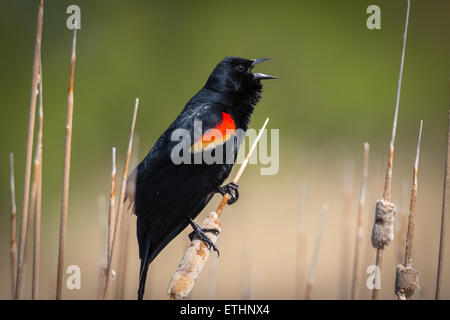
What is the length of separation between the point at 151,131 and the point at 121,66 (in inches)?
29.9

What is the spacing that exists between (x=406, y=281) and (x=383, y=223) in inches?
7.9

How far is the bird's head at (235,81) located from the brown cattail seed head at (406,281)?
994 mm

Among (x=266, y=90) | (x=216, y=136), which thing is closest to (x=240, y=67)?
(x=216, y=136)

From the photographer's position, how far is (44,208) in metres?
4.33

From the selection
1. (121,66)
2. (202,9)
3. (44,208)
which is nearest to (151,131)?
(121,66)

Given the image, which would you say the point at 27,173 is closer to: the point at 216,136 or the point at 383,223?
the point at 216,136

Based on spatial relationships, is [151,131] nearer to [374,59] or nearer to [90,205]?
[90,205]

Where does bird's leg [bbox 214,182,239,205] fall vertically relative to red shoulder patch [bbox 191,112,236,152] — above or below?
below

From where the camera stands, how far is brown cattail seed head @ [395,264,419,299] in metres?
1.52

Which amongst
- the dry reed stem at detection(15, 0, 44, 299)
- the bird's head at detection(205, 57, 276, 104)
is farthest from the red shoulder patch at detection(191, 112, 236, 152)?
the dry reed stem at detection(15, 0, 44, 299)

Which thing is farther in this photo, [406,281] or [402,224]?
[402,224]

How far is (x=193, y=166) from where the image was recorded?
203 centimetres

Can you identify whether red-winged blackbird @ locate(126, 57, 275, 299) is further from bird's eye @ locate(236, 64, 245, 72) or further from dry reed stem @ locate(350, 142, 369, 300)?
dry reed stem @ locate(350, 142, 369, 300)

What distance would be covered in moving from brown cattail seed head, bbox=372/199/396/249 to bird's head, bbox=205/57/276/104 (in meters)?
Result: 0.85
